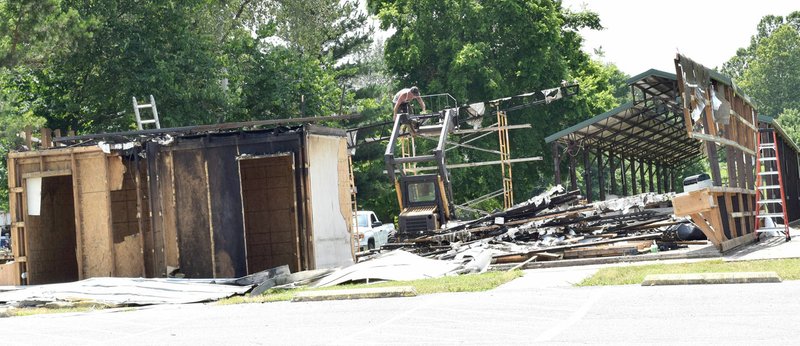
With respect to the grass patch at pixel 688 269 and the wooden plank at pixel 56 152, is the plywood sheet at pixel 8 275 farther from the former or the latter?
the grass patch at pixel 688 269

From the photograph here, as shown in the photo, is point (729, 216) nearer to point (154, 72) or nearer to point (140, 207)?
point (140, 207)

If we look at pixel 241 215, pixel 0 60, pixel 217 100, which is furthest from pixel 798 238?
pixel 217 100

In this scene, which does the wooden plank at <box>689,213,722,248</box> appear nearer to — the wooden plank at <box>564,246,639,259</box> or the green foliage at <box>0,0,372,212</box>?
the wooden plank at <box>564,246,639,259</box>

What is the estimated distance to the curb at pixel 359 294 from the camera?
16188 mm

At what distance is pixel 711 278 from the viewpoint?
49.1ft

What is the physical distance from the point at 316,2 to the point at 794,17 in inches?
3456

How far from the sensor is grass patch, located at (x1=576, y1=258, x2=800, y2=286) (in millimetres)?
16094

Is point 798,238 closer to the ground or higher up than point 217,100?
closer to the ground

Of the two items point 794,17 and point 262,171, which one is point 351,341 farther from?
point 794,17

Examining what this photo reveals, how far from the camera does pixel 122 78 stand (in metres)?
41.2

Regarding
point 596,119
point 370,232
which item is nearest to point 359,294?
point 370,232

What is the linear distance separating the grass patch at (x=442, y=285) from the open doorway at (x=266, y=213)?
655 centimetres

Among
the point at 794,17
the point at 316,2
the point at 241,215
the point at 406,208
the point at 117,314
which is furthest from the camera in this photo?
the point at 794,17

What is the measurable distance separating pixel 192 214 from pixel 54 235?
210 inches
